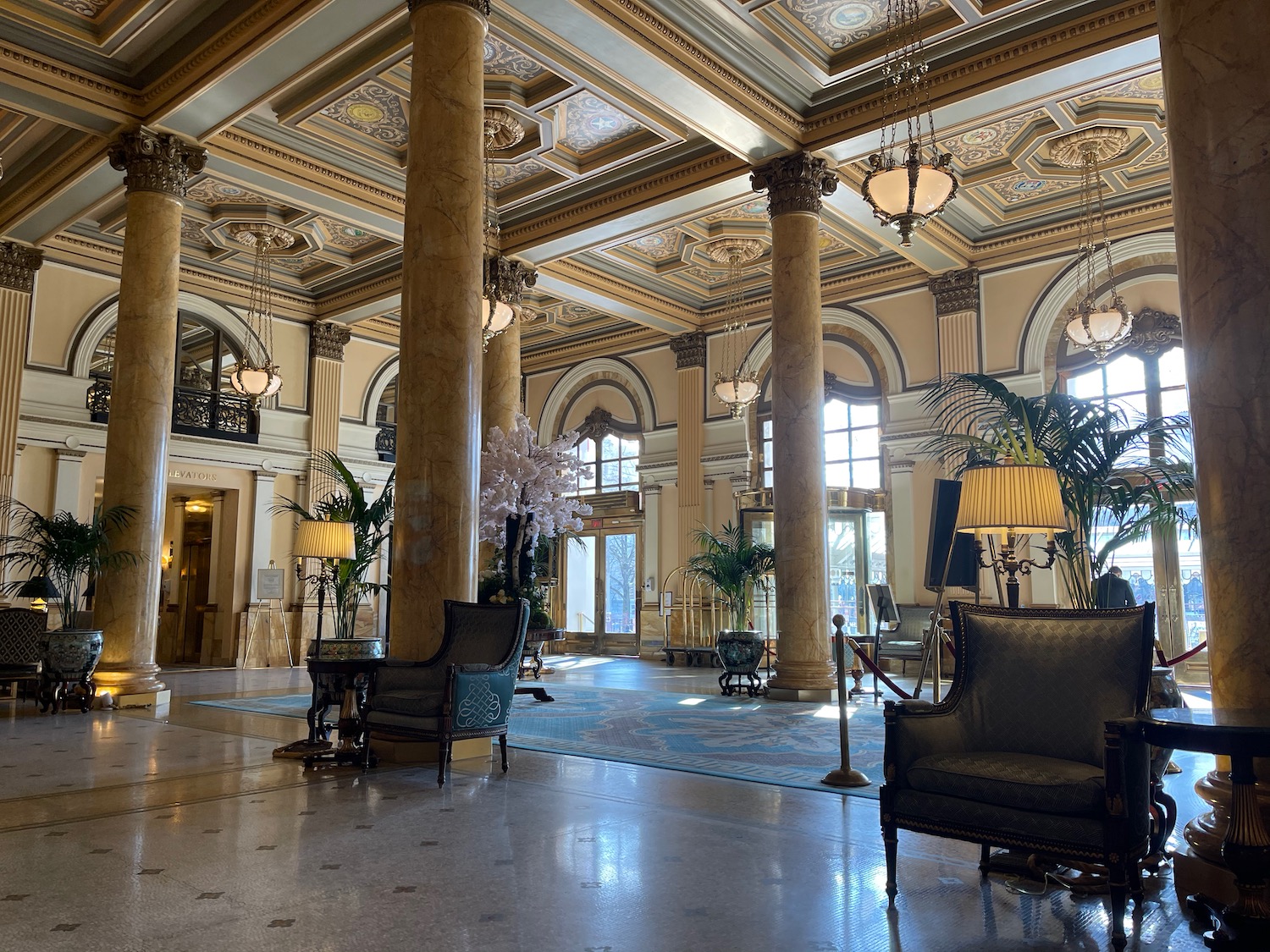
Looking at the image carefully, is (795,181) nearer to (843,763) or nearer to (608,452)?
(843,763)

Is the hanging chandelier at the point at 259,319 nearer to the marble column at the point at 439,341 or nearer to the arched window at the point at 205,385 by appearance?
the arched window at the point at 205,385

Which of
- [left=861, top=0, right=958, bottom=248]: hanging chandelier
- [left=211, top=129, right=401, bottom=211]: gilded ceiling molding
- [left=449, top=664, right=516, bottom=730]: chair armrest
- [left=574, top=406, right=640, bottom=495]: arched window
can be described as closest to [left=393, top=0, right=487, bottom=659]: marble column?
[left=449, top=664, right=516, bottom=730]: chair armrest

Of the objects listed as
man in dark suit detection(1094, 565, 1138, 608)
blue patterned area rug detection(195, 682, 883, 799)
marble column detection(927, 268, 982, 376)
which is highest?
marble column detection(927, 268, 982, 376)

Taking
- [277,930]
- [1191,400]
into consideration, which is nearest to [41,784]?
[277,930]

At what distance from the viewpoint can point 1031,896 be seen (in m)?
3.06

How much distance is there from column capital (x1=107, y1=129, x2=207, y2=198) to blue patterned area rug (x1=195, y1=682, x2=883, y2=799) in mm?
4918

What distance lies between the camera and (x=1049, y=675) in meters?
3.39

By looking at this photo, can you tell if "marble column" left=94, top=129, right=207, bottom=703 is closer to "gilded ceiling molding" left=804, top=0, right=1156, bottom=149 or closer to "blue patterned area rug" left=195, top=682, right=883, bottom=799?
"blue patterned area rug" left=195, top=682, right=883, bottom=799

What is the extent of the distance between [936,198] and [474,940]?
5549 mm

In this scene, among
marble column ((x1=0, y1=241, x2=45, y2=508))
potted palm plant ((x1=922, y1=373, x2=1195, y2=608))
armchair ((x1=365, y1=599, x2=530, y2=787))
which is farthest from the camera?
marble column ((x1=0, y1=241, x2=45, y2=508))

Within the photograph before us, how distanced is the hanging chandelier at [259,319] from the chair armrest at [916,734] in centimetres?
1081

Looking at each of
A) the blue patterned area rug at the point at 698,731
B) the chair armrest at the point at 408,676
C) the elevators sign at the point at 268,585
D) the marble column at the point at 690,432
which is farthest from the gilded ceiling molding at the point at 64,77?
the marble column at the point at 690,432

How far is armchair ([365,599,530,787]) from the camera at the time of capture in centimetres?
503

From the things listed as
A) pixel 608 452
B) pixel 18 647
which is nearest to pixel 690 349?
pixel 608 452
